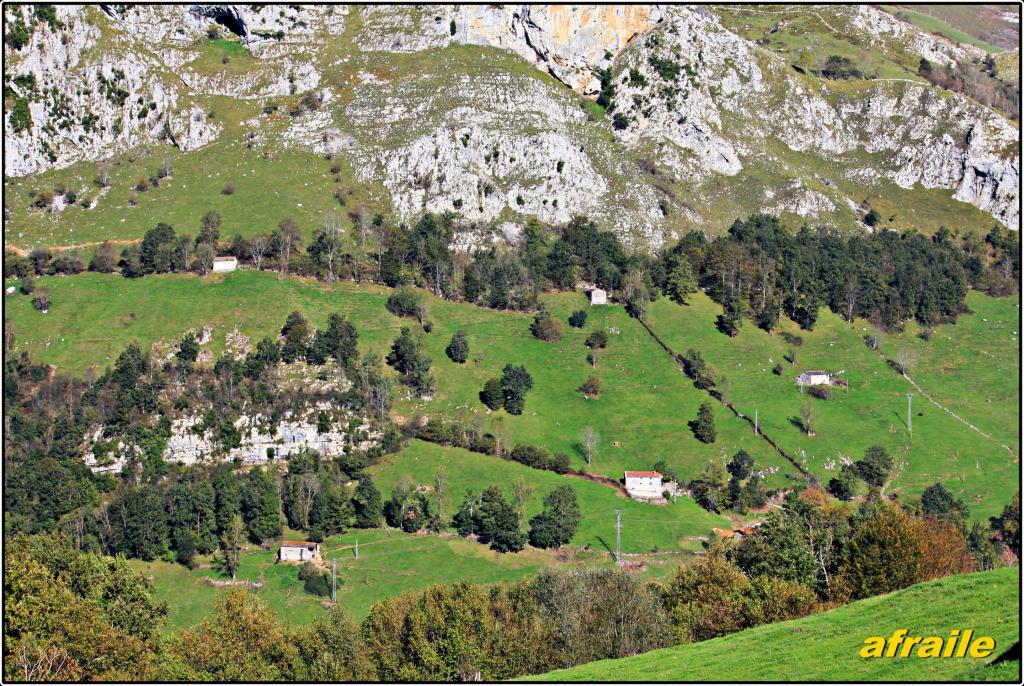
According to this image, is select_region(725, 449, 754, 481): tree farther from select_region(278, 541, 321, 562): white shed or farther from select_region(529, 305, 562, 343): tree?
select_region(278, 541, 321, 562): white shed

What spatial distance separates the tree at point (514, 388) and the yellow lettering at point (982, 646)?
12038cm

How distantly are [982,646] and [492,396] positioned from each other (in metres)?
122

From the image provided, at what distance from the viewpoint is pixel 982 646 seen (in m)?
57.1

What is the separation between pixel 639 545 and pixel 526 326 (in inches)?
2286

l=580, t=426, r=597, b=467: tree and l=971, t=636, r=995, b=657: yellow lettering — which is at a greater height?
l=971, t=636, r=995, b=657: yellow lettering

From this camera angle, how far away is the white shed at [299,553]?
143750 mm

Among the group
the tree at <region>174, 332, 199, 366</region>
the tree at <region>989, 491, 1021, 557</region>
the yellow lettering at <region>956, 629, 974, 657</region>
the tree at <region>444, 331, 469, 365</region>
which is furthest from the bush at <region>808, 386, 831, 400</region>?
the yellow lettering at <region>956, 629, 974, 657</region>

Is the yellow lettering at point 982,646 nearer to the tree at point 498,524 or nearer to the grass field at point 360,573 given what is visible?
the grass field at point 360,573

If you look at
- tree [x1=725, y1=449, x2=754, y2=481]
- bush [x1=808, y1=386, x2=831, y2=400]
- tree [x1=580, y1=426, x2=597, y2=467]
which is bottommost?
tree [x1=725, y1=449, x2=754, y2=481]

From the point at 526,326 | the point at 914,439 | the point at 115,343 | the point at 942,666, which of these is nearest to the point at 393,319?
the point at 526,326

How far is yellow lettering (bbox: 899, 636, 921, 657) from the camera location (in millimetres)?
59703

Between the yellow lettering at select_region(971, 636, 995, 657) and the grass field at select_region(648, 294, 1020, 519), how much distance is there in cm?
10601

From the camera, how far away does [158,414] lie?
16725cm

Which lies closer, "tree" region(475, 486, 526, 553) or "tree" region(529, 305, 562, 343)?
"tree" region(475, 486, 526, 553)
